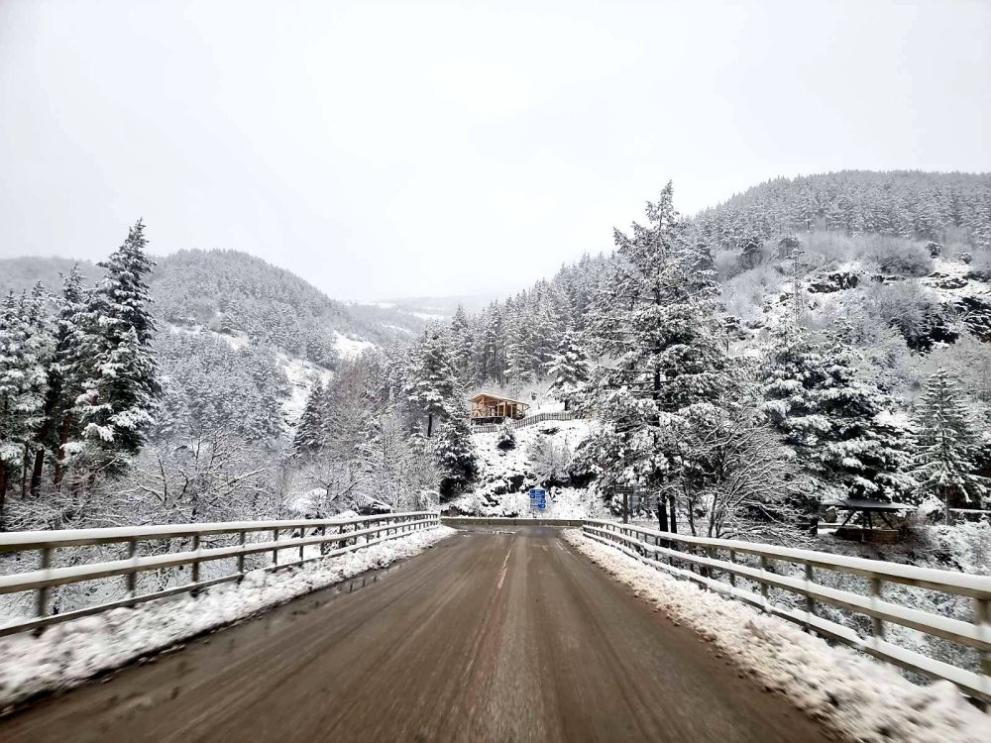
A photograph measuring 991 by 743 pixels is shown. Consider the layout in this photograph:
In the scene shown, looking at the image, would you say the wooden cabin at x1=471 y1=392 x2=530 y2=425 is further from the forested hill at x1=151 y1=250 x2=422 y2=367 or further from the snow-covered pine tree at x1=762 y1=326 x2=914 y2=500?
the forested hill at x1=151 y1=250 x2=422 y2=367

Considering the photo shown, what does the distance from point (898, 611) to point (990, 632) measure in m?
0.85

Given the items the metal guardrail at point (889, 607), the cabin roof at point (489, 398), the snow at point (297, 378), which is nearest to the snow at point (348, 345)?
the snow at point (297, 378)

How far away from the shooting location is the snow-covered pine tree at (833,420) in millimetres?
22375

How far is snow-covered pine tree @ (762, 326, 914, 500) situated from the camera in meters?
22.4

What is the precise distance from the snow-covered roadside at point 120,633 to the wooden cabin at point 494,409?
59066 mm

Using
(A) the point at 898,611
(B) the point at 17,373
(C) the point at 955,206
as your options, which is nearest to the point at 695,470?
(A) the point at 898,611

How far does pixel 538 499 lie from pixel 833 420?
86.7 ft

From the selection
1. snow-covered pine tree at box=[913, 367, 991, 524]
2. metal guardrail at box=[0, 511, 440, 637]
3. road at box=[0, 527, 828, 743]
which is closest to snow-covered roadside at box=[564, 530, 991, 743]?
road at box=[0, 527, 828, 743]

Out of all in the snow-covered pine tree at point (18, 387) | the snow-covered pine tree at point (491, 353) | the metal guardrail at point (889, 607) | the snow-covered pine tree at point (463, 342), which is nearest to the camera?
the metal guardrail at point (889, 607)

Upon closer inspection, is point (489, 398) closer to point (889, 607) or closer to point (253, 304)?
point (889, 607)

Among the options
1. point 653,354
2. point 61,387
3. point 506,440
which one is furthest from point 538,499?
point 61,387

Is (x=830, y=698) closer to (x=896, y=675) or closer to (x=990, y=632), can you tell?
(x=896, y=675)

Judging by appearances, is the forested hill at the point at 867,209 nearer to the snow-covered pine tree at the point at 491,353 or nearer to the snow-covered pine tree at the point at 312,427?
the snow-covered pine tree at the point at 491,353

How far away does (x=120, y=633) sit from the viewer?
4.72 m
